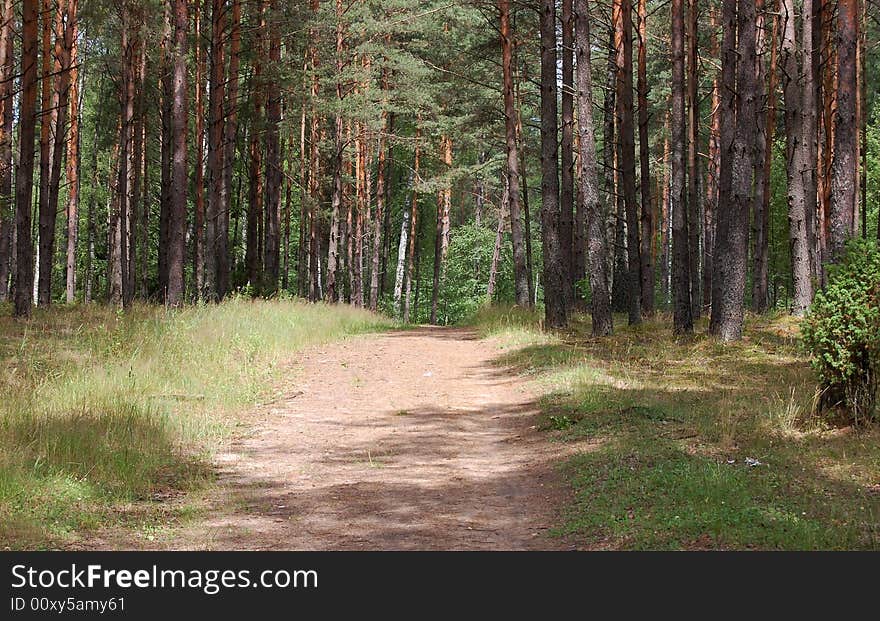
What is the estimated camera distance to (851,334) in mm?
8094

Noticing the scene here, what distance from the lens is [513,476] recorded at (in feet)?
24.8

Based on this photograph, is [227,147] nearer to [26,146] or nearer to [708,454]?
[26,146]

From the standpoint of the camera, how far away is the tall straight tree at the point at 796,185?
17.0 metres

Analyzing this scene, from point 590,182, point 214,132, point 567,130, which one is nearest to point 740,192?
point 590,182

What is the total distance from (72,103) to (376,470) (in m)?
29.5

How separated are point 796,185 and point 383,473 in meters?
13.0

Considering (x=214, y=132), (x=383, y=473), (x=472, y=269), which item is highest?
(x=214, y=132)

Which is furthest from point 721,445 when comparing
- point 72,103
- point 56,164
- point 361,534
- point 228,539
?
point 72,103

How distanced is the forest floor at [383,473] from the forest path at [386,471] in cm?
1

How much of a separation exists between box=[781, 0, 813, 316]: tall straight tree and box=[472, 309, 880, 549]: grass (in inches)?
145

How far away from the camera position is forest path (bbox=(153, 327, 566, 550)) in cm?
572

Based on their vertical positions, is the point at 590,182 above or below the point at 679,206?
above

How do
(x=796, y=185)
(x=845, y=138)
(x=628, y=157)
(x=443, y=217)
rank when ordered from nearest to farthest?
1. (x=845, y=138)
2. (x=796, y=185)
3. (x=628, y=157)
4. (x=443, y=217)

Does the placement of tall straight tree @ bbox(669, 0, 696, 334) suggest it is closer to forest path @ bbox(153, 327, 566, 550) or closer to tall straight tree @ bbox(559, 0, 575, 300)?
tall straight tree @ bbox(559, 0, 575, 300)
